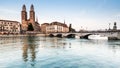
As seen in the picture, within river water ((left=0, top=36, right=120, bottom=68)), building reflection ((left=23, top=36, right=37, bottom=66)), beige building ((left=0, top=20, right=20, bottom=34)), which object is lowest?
river water ((left=0, top=36, right=120, bottom=68))

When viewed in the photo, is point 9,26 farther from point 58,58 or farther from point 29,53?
point 58,58

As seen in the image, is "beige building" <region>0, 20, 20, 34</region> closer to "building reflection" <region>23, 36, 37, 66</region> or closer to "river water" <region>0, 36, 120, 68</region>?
"building reflection" <region>23, 36, 37, 66</region>

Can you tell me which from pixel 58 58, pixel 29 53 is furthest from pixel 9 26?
pixel 58 58

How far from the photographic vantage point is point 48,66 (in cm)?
2106

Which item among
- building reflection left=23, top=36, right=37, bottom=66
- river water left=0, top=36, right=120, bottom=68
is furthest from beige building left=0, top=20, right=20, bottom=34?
river water left=0, top=36, right=120, bottom=68

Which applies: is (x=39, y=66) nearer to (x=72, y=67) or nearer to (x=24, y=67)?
(x=24, y=67)

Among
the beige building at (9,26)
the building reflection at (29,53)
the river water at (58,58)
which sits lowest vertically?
the river water at (58,58)

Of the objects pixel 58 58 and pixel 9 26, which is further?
pixel 9 26

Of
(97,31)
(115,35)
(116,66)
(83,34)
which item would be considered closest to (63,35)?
(83,34)

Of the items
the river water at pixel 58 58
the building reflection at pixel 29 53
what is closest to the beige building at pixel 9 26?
the building reflection at pixel 29 53

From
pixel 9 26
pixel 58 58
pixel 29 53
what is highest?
pixel 9 26

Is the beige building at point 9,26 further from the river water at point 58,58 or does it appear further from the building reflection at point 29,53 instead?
the river water at point 58,58

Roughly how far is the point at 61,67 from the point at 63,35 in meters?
117

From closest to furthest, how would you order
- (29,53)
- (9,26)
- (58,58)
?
(58,58) < (29,53) < (9,26)
